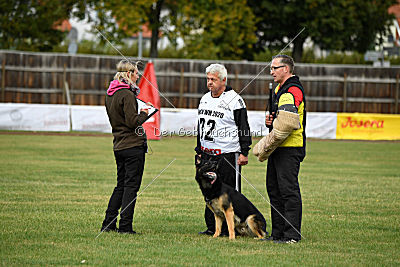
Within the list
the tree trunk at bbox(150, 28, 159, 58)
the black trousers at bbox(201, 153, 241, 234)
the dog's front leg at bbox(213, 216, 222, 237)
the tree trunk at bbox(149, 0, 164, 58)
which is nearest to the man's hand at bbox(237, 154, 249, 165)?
the black trousers at bbox(201, 153, 241, 234)

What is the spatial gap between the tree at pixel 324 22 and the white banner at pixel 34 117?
47.7ft

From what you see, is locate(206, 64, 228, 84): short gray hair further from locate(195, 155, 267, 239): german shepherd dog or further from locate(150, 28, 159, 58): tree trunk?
locate(150, 28, 159, 58): tree trunk

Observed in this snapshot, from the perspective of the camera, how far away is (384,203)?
11.7 m

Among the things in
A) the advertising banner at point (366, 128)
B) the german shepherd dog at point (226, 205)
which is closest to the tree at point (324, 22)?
the advertising banner at point (366, 128)

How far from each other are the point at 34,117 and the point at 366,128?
43.5 ft

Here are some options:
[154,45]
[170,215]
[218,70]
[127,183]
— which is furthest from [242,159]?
[154,45]

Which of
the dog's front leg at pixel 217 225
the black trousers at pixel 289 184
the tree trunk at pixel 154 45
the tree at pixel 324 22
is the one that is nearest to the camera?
the black trousers at pixel 289 184

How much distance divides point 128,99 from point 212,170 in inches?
52.0

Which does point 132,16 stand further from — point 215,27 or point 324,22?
point 324,22

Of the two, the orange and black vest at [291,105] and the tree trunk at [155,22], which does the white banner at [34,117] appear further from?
the orange and black vest at [291,105]

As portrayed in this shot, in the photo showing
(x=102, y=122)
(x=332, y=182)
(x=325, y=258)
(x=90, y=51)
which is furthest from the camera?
(x=90, y=51)

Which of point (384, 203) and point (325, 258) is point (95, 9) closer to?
point (384, 203)

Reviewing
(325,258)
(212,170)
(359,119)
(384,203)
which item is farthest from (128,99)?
(359,119)

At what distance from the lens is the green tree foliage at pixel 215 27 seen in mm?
33750
